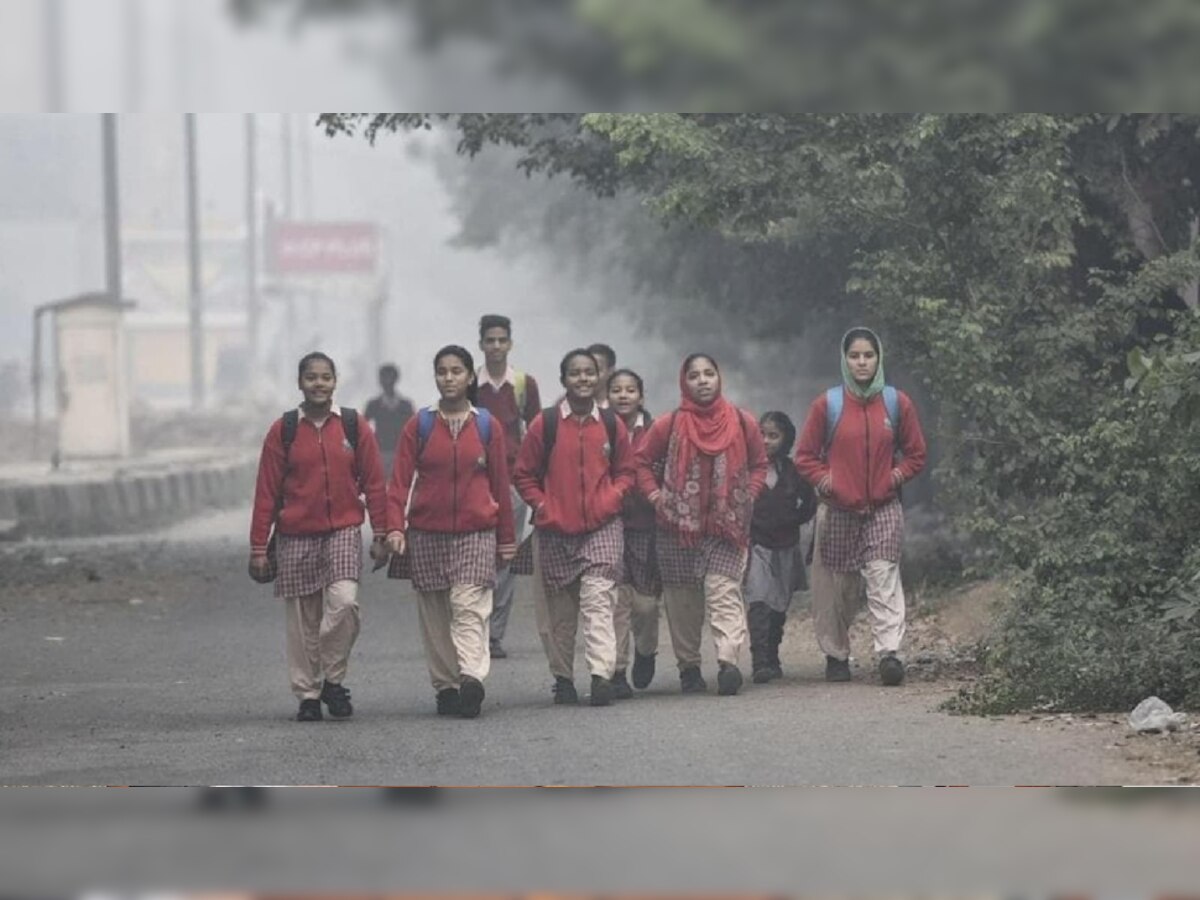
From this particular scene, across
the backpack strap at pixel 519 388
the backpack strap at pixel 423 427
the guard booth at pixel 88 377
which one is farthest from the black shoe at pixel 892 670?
the guard booth at pixel 88 377

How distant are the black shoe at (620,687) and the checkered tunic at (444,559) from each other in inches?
27.0

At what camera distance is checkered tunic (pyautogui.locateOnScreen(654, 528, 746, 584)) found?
1479cm

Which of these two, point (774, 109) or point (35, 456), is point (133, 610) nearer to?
A: point (35, 456)

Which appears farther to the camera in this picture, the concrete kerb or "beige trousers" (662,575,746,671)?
"beige trousers" (662,575,746,671)

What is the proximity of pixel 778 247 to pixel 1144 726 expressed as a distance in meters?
2.31

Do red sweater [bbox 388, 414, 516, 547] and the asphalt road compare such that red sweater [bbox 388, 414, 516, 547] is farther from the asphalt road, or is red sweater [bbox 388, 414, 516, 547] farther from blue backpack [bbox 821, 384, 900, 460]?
blue backpack [bbox 821, 384, 900, 460]

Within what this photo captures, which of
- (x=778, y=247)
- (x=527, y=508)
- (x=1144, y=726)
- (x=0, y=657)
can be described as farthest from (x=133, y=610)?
(x=1144, y=726)

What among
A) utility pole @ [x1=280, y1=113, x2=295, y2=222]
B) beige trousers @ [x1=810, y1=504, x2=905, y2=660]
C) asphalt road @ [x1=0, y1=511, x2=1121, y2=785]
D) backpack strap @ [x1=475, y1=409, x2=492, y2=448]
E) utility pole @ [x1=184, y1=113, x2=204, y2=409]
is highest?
utility pole @ [x1=280, y1=113, x2=295, y2=222]

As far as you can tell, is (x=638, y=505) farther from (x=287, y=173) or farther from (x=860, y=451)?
(x=287, y=173)

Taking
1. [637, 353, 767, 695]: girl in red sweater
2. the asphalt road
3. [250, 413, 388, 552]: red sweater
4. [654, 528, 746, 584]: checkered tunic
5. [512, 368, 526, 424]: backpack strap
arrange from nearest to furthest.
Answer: the asphalt road
[250, 413, 388, 552]: red sweater
[512, 368, 526, 424]: backpack strap
[637, 353, 767, 695]: girl in red sweater
[654, 528, 746, 584]: checkered tunic

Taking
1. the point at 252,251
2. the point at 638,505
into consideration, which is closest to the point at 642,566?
the point at 638,505

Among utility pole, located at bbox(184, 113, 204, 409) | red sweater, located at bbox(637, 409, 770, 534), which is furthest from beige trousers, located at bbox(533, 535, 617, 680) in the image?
utility pole, located at bbox(184, 113, 204, 409)

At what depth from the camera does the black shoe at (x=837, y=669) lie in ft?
49.1

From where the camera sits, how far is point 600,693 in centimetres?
1464
